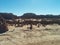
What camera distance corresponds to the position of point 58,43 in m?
16.2

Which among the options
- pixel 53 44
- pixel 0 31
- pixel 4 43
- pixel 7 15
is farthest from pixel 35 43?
pixel 7 15

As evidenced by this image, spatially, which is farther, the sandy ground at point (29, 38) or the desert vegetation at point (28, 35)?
the desert vegetation at point (28, 35)

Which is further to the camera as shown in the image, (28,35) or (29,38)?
(28,35)

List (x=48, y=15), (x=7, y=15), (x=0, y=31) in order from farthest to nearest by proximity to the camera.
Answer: (x=48, y=15), (x=7, y=15), (x=0, y=31)

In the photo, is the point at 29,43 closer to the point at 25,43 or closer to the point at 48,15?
the point at 25,43

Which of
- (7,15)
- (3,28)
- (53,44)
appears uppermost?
(7,15)

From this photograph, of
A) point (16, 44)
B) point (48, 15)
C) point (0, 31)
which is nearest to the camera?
point (16, 44)

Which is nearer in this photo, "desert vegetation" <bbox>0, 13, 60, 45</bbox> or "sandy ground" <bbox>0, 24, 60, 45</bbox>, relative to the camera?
"sandy ground" <bbox>0, 24, 60, 45</bbox>

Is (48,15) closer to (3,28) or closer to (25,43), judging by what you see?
(3,28)

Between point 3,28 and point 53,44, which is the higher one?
point 3,28

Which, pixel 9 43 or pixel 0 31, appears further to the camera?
pixel 0 31

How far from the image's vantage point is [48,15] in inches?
3295

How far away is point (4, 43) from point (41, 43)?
13.6ft

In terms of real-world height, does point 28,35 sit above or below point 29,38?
above
